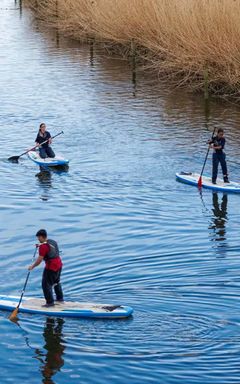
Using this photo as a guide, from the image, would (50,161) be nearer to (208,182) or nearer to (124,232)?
(208,182)

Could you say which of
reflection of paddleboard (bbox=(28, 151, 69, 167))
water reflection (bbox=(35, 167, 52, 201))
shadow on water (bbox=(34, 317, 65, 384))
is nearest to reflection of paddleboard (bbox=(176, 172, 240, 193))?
reflection of paddleboard (bbox=(28, 151, 69, 167))

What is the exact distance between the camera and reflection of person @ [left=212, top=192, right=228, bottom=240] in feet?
76.1

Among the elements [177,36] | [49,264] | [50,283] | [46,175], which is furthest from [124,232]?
[177,36]

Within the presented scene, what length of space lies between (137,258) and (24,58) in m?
28.6

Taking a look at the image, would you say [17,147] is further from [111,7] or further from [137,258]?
[111,7]

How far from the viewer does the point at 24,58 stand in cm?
4806

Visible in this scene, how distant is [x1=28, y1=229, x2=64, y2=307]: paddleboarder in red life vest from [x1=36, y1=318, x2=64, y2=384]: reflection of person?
1.37ft

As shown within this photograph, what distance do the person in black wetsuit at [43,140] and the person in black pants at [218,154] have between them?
16.9 ft

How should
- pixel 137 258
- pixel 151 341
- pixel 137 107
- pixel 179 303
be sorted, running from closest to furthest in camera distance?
A: pixel 151 341
pixel 179 303
pixel 137 258
pixel 137 107

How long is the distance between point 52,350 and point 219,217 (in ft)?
27.7

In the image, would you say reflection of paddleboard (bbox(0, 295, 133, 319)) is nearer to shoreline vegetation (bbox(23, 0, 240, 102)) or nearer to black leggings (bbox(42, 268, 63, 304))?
black leggings (bbox(42, 268, 63, 304))

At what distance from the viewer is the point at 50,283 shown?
58.3 ft

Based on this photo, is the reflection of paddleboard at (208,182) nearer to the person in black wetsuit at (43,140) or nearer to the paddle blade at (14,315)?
the person in black wetsuit at (43,140)

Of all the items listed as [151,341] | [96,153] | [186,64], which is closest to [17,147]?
[96,153]
